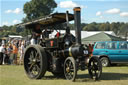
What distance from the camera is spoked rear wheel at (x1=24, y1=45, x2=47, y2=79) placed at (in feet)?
27.5

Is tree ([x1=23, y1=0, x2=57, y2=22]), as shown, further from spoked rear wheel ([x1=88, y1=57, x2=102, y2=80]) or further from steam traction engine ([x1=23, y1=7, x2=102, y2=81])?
spoked rear wheel ([x1=88, y1=57, x2=102, y2=80])

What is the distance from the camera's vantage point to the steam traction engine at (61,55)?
7.85m

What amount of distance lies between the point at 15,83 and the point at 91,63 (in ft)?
10.4

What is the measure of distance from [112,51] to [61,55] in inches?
250

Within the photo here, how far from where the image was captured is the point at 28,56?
9500mm

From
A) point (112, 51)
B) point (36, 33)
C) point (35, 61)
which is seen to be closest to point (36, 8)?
point (112, 51)

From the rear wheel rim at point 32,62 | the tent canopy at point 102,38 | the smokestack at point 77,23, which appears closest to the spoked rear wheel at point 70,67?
the smokestack at point 77,23

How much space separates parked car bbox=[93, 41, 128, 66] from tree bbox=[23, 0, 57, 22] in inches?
1803

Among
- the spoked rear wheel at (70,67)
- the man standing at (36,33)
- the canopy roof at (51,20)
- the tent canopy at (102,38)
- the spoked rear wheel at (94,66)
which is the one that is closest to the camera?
the spoked rear wheel at (70,67)

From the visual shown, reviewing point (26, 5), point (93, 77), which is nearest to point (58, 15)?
point (93, 77)

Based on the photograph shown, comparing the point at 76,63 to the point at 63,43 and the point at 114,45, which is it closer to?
the point at 63,43

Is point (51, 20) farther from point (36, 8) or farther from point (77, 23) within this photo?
point (36, 8)

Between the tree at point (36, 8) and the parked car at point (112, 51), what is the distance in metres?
45.8

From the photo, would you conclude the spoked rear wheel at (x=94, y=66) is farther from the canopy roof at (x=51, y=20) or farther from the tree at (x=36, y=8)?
the tree at (x=36, y=8)
